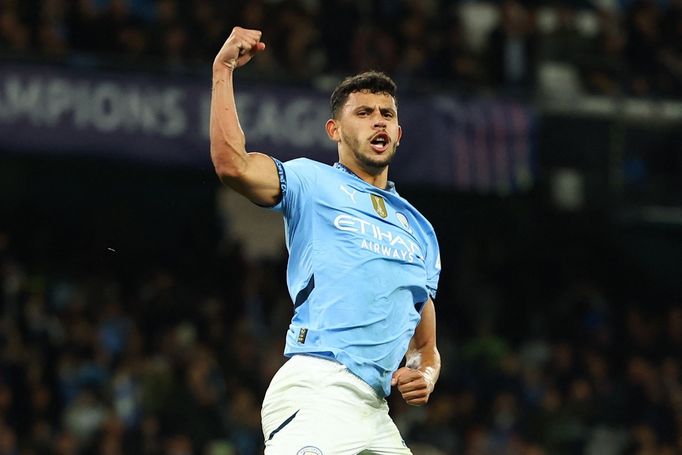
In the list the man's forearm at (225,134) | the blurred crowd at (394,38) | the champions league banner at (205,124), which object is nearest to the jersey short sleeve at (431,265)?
the man's forearm at (225,134)

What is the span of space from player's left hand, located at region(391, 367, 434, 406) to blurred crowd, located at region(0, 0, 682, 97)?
28.0 ft

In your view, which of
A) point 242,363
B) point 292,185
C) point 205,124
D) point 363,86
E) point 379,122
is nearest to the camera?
point 292,185

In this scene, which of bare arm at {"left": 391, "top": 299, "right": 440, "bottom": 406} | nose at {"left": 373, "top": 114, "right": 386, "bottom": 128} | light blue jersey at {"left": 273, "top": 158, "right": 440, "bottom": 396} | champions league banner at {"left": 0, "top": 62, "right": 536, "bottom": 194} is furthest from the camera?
champions league banner at {"left": 0, "top": 62, "right": 536, "bottom": 194}

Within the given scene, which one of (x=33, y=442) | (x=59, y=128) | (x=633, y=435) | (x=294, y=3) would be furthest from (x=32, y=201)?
Result: (x=633, y=435)

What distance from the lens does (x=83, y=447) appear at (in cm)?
1174

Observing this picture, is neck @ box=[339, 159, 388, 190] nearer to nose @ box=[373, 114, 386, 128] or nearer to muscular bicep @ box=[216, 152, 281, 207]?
nose @ box=[373, 114, 386, 128]

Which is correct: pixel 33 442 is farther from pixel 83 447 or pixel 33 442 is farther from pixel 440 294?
pixel 440 294

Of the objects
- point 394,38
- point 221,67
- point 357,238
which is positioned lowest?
point 394,38

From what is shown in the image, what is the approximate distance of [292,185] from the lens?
5355 mm

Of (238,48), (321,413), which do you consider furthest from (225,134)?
(321,413)

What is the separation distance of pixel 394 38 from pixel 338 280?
1036 centimetres

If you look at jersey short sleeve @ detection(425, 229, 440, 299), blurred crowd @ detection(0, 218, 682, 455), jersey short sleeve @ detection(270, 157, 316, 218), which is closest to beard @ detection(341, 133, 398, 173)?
jersey short sleeve @ detection(270, 157, 316, 218)

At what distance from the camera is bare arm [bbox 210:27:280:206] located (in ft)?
16.8

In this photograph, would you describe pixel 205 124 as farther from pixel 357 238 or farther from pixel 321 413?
pixel 321 413
